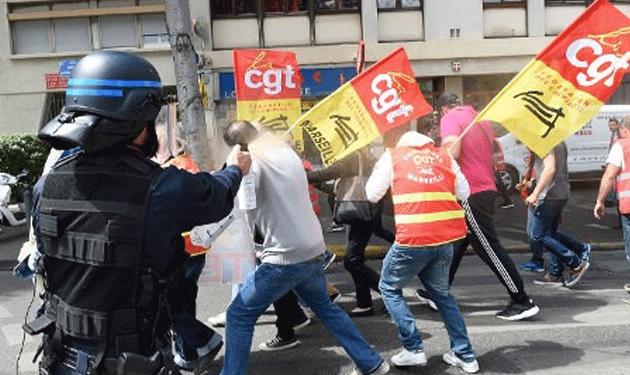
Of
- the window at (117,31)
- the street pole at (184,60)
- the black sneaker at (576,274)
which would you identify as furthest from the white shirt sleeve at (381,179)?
the window at (117,31)

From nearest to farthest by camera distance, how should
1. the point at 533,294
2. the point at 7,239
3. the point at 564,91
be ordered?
the point at 564,91
the point at 533,294
the point at 7,239

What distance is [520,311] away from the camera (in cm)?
586

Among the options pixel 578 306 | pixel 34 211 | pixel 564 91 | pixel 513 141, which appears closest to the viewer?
pixel 34 211

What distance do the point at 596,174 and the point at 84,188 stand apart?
47.7 ft

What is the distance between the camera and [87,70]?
244 cm

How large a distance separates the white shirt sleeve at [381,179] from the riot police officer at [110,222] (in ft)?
7.93

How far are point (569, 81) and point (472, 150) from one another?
1.12 metres

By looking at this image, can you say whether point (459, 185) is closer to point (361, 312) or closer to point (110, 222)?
point (361, 312)

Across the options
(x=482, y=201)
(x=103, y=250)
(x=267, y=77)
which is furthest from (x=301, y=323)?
(x=103, y=250)

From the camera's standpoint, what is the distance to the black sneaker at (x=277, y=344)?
17.5ft

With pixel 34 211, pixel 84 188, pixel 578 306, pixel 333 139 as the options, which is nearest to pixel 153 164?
pixel 84 188

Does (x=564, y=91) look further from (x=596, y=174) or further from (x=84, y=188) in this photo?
(x=596, y=174)

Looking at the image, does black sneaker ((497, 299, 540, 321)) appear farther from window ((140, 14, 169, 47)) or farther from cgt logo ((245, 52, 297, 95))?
window ((140, 14, 169, 47))

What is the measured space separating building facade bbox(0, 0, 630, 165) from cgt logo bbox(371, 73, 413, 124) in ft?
46.7
